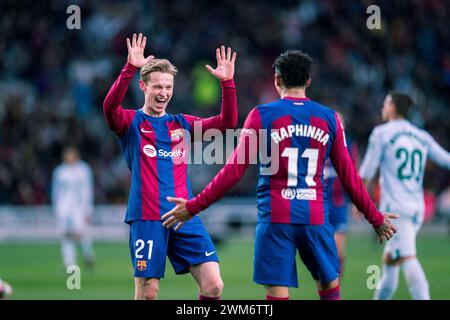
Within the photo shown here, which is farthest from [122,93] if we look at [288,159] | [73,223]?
[73,223]

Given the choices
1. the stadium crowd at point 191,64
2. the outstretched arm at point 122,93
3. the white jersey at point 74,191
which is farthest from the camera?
the stadium crowd at point 191,64

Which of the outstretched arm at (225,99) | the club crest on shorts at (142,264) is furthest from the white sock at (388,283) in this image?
the club crest on shorts at (142,264)

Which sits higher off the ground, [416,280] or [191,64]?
[191,64]

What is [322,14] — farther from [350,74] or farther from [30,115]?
[30,115]

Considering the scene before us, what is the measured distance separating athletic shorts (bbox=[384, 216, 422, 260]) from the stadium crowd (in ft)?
46.9

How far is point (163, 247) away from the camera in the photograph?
6.71 metres

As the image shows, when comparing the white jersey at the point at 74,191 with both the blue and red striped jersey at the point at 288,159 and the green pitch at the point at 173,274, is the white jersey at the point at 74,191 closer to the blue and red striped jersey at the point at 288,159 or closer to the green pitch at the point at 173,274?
the green pitch at the point at 173,274

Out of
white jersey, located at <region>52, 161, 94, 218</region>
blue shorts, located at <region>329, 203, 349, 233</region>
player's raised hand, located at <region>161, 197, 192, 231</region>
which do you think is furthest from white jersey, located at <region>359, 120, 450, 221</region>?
white jersey, located at <region>52, 161, 94, 218</region>

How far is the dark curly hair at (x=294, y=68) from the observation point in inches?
241

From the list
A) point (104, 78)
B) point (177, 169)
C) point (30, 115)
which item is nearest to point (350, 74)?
point (104, 78)

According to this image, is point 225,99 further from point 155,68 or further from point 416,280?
point 416,280

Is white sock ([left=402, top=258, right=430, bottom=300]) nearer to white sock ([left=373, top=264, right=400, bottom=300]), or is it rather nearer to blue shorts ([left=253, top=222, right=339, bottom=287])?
white sock ([left=373, top=264, right=400, bottom=300])

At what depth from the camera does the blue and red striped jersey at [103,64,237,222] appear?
6.71 metres

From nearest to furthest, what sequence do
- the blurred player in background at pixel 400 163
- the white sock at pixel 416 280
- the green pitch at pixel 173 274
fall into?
the white sock at pixel 416 280 → the blurred player in background at pixel 400 163 → the green pitch at pixel 173 274
